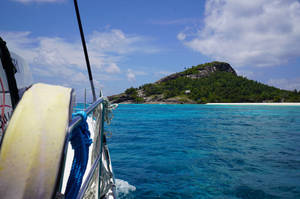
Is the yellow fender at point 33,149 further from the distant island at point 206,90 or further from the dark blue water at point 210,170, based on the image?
the distant island at point 206,90

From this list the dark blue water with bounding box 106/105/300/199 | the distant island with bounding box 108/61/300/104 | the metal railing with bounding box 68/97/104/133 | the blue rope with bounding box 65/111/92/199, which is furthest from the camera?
the distant island with bounding box 108/61/300/104

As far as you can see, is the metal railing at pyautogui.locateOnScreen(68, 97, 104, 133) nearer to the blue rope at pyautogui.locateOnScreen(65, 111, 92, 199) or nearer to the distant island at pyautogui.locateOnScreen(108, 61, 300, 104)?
the blue rope at pyautogui.locateOnScreen(65, 111, 92, 199)

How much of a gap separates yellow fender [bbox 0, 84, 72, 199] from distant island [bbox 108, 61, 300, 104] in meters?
75.1

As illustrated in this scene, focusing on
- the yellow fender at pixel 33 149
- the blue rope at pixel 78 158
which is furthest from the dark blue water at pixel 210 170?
the yellow fender at pixel 33 149

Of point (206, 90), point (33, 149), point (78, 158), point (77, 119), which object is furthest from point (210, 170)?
point (206, 90)

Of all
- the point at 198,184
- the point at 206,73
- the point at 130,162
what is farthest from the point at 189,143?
the point at 206,73

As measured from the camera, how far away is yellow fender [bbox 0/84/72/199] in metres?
0.70

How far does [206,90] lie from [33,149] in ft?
301

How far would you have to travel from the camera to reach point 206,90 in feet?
292

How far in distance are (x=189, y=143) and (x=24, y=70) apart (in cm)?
769

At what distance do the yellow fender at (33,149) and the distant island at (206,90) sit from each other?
2958 inches

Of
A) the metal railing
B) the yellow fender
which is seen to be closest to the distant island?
the metal railing

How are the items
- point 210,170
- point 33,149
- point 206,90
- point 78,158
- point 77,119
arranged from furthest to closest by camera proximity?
point 206,90
point 210,170
point 78,158
point 77,119
point 33,149

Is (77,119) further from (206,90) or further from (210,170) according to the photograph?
(206,90)
